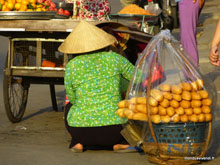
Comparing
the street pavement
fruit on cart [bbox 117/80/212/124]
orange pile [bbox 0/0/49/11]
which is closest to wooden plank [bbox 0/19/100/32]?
orange pile [bbox 0/0/49/11]

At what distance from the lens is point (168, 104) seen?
4.21 meters

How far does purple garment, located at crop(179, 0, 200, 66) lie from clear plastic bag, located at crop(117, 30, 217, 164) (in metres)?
2.51

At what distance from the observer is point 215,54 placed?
412 centimetres

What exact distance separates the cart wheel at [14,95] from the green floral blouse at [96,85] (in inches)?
62.5

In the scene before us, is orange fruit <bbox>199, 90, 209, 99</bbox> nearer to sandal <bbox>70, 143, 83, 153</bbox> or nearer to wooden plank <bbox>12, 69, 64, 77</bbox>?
sandal <bbox>70, 143, 83, 153</bbox>

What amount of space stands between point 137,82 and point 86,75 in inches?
21.5

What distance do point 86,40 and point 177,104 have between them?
1148 millimetres

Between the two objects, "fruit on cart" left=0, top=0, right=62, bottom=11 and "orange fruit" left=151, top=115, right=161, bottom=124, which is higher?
"fruit on cart" left=0, top=0, right=62, bottom=11

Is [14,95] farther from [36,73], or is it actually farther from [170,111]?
[170,111]

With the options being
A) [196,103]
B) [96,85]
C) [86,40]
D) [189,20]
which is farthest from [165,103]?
[189,20]

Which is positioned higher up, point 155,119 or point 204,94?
point 204,94

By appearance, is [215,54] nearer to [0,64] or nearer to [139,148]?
[139,148]

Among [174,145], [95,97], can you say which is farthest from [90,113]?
[174,145]

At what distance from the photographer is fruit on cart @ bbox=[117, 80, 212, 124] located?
418 centimetres
